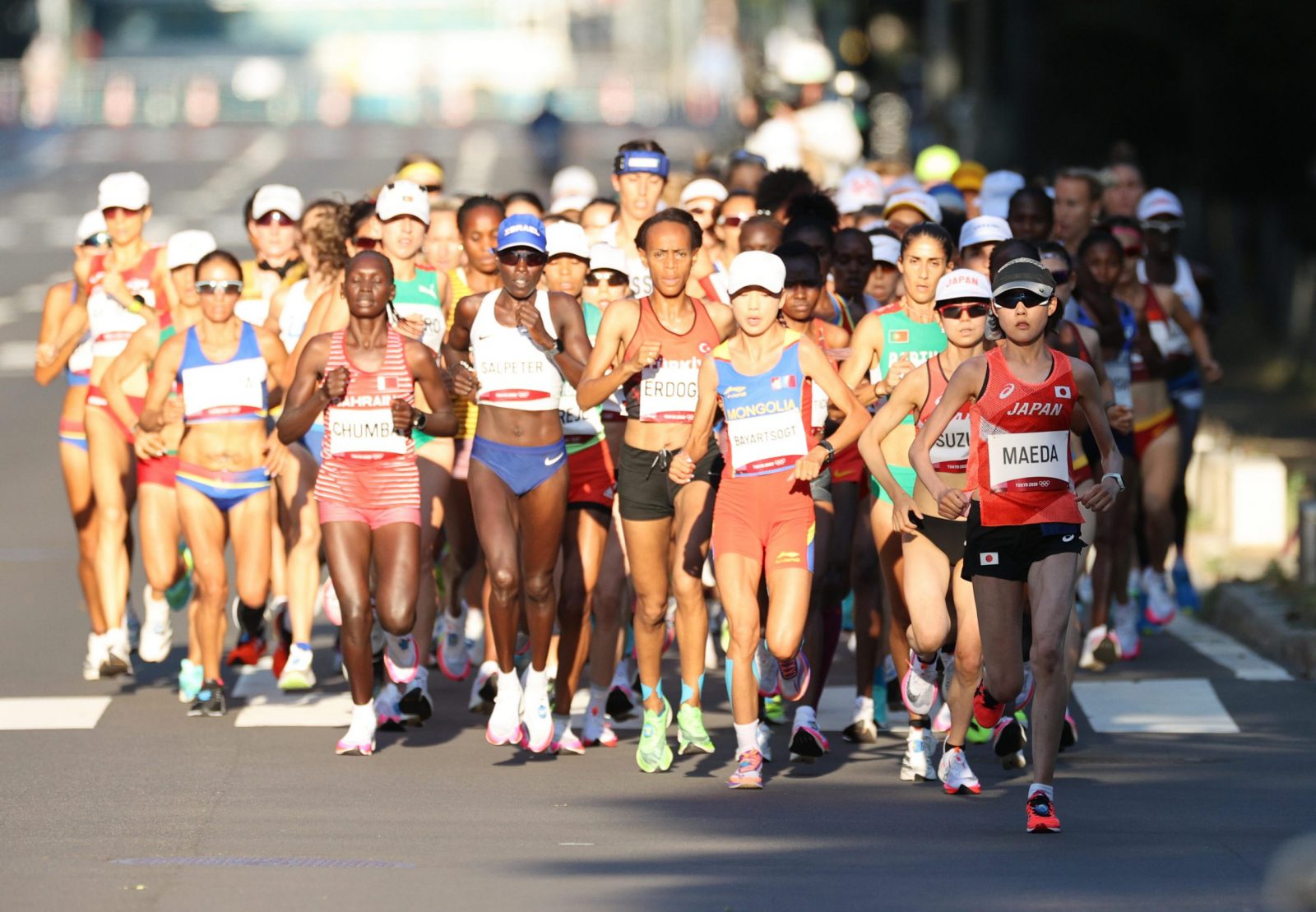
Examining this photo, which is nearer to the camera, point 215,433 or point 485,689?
point 215,433

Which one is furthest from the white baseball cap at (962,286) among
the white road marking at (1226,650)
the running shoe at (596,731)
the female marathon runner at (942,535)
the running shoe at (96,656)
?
the running shoe at (96,656)

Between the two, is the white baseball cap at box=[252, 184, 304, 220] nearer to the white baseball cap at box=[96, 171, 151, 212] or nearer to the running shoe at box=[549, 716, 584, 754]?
the white baseball cap at box=[96, 171, 151, 212]

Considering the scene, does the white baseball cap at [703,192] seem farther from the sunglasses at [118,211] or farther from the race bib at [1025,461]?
the race bib at [1025,461]

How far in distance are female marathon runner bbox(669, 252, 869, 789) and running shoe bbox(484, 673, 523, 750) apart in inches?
40.4

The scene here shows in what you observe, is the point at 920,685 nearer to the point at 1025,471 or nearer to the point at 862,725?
the point at 862,725

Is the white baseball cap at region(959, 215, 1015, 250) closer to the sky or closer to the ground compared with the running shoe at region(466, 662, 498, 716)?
closer to the sky

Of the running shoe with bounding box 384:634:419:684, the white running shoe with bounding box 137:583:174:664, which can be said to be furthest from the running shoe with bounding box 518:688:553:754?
the white running shoe with bounding box 137:583:174:664

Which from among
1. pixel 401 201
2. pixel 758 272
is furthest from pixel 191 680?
pixel 758 272

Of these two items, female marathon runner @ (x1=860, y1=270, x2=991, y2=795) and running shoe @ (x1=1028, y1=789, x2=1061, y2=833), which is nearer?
running shoe @ (x1=1028, y1=789, x2=1061, y2=833)

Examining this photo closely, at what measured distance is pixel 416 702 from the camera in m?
12.6

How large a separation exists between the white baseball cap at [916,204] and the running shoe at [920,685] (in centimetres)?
476

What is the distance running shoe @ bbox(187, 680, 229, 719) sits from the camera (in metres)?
13.0

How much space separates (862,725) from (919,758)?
42.9 inches

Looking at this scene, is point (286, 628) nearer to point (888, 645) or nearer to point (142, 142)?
point (888, 645)
